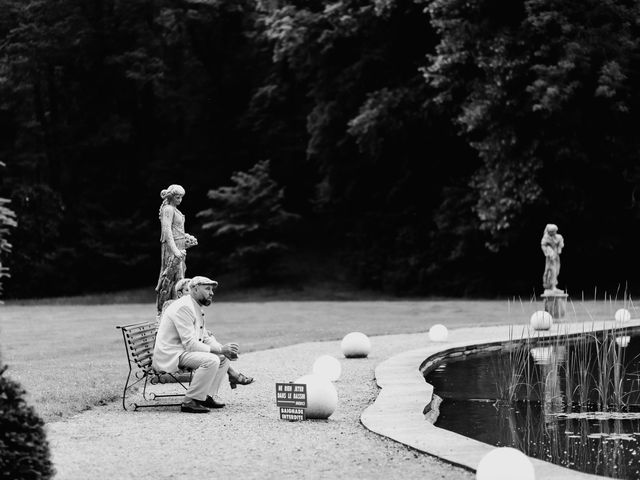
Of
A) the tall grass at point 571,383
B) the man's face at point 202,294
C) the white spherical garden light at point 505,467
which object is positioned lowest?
the tall grass at point 571,383

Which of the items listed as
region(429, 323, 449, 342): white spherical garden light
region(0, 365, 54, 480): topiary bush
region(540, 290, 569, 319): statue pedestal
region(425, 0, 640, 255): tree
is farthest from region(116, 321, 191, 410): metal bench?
region(425, 0, 640, 255): tree

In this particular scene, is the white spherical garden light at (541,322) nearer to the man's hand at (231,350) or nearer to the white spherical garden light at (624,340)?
the white spherical garden light at (624,340)

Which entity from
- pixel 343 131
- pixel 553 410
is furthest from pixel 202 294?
pixel 343 131

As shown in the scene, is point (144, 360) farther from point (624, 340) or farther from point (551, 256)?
point (551, 256)

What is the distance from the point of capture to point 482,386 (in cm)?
1377

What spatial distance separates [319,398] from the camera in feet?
34.0

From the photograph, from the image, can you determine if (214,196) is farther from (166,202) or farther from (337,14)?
(166,202)

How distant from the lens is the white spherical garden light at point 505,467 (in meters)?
6.58

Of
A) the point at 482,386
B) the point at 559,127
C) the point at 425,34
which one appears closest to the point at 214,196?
the point at 425,34

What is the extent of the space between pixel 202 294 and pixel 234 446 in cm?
273

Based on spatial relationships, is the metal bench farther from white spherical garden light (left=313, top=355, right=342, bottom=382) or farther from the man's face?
white spherical garden light (left=313, top=355, right=342, bottom=382)

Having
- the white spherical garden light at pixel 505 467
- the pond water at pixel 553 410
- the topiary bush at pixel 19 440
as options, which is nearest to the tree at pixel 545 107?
the pond water at pixel 553 410

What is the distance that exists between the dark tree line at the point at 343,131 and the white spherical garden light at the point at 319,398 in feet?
69.0

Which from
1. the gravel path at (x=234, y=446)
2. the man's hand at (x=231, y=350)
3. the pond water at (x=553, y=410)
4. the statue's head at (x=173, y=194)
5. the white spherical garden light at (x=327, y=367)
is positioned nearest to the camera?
the gravel path at (x=234, y=446)
